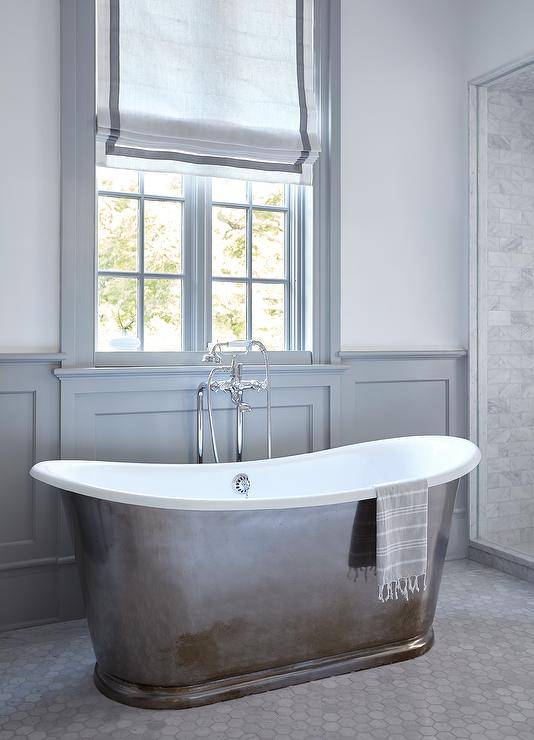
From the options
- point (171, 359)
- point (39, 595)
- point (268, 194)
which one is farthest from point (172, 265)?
point (39, 595)

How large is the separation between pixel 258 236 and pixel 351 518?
1.60 meters

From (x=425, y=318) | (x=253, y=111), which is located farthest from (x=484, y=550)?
(x=253, y=111)

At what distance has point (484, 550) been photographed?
3.51 m

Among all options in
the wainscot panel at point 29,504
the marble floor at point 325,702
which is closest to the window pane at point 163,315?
the wainscot panel at point 29,504

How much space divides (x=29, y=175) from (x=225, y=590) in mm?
1751

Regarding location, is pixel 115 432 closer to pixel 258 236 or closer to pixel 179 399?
pixel 179 399

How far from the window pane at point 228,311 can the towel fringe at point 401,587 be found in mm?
1391

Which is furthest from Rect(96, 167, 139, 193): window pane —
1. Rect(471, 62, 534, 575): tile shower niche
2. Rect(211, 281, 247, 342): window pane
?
Rect(471, 62, 534, 575): tile shower niche

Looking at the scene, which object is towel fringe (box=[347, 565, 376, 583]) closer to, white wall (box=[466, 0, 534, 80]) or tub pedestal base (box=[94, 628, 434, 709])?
tub pedestal base (box=[94, 628, 434, 709])

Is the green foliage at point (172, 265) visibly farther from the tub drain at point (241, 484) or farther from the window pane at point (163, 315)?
the tub drain at point (241, 484)

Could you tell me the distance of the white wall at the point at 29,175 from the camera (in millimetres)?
2707

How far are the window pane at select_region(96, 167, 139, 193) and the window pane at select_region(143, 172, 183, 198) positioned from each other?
2.0 inches

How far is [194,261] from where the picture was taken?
3.18 metres

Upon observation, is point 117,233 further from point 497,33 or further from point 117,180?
point 497,33
